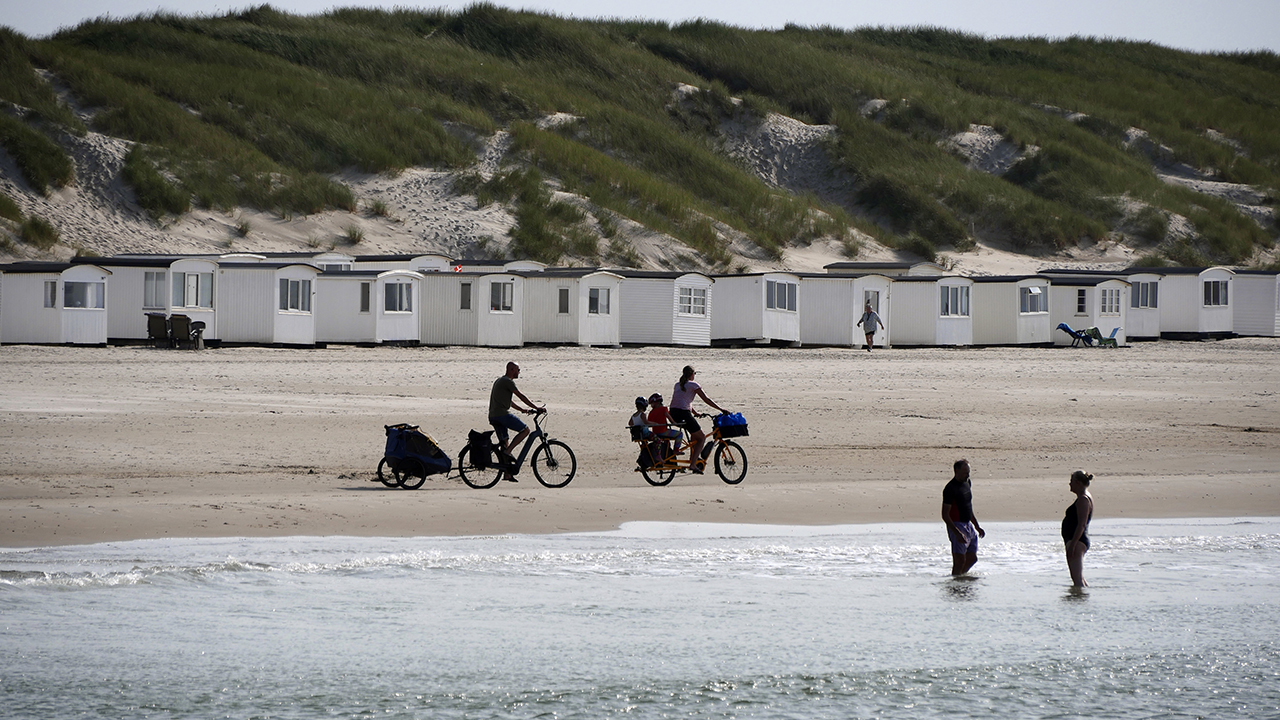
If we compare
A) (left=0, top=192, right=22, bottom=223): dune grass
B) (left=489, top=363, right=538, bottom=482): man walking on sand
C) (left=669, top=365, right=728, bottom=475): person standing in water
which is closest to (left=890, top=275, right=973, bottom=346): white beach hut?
(left=669, top=365, right=728, bottom=475): person standing in water

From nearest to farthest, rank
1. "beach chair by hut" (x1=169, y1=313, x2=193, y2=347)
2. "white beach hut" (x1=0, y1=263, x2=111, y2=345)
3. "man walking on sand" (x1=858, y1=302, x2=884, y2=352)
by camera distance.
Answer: "beach chair by hut" (x1=169, y1=313, x2=193, y2=347)
"white beach hut" (x1=0, y1=263, x2=111, y2=345)
"man walking on sand" (x1=858, y1=302, x2=884, y2=352)

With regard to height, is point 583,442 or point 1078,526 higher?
point 583,442

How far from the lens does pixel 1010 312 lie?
41.7 meters

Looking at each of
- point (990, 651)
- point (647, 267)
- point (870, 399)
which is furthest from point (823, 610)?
point (647, 267)

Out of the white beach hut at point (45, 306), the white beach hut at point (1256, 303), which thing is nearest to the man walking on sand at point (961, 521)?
the white beach hut at point (45, 306)

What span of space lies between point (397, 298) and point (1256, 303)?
2894cm

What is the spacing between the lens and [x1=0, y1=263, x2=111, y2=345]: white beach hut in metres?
32.0

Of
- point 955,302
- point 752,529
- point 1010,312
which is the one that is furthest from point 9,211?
point 752,529

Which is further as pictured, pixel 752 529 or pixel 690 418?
pixel 690 418

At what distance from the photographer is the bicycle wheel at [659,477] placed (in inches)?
585

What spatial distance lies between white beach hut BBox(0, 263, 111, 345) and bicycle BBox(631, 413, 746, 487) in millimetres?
21722

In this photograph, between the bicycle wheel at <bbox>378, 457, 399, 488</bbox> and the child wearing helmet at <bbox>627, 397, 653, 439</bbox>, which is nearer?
the bicycle wheel at <bbox>378, 457, 399, 488</bbox>

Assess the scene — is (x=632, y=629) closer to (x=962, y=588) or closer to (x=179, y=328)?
(x=962, y=588)

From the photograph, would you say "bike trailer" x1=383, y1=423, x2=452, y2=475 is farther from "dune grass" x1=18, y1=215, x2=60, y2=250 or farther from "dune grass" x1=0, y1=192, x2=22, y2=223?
"dune grass" x1=0, y1=192, x2=22, y2=223
